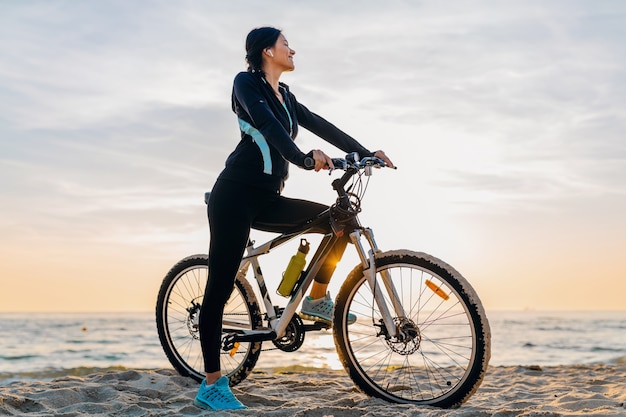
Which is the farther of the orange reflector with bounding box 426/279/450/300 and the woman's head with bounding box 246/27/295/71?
the woman's head with bounding box 246/27/295/71

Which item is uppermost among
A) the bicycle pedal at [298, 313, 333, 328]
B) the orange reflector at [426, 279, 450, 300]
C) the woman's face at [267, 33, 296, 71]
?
the woman's face at [267, 33, 296, 71]

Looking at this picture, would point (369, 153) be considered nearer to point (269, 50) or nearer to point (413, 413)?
point (269, 50)

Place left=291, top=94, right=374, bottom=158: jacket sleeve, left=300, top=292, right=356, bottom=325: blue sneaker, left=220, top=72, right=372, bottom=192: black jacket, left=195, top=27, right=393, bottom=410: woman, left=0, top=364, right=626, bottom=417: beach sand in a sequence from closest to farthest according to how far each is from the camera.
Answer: left=220, top=72, right=372, bottom=192: black jacket → left=0, top=364, right=626, bottom=417: beach sand → left=195, top=27, right=393, bottom=410: woman → left=300, top=292, right=356, bottom=325: blue sneaker → left=291, top=94, right=374, bottom=158: jacket sleeve

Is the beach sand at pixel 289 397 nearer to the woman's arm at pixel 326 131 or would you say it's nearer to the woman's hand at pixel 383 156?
the woman's hand at pixel 383 156

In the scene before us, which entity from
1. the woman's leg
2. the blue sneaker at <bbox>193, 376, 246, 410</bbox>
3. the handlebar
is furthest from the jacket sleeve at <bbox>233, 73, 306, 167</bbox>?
the blue sneaker at <bbox>193, 376, 246, 410</bbox>

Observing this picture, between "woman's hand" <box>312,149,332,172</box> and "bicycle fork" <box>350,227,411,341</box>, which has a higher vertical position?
"woman's hand" <box>312,149,332,172</box>

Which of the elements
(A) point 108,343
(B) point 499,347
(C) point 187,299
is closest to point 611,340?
(B) point 499,347

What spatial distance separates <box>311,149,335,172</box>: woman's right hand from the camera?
3.40 m

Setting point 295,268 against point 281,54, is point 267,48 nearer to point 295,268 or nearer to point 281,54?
point 281,54

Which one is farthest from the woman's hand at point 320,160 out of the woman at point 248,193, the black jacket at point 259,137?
the woman at point 248,193

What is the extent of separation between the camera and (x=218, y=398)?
3832 millimetres

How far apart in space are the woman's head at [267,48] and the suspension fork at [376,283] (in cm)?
118

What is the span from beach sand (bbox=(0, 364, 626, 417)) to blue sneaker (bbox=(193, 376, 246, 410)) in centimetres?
7

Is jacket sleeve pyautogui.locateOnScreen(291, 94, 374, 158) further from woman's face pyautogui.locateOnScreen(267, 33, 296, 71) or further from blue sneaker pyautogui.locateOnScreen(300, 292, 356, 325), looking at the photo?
blue sneaker pyautogui.locateOnScreen(300, 292, 356, 325)
